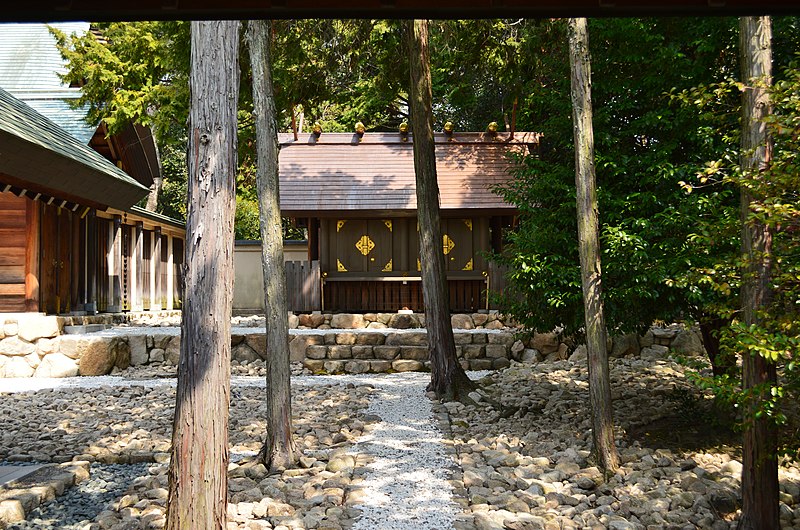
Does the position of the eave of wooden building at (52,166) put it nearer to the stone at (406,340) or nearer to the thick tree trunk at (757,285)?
the stone at (406,340)

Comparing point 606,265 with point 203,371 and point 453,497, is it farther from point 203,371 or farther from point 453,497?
point 203,371

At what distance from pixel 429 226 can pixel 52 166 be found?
18.9 feet

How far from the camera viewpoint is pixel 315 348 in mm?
13172

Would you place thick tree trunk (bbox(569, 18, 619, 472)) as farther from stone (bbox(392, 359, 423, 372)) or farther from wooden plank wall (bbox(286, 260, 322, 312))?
wooden plank wall (bbox(286, 260, 322, 312))

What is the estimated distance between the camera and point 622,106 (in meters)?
8.27

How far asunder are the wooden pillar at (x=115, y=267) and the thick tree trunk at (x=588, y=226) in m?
13.9

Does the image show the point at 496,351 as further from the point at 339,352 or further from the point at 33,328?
the point at 33,328

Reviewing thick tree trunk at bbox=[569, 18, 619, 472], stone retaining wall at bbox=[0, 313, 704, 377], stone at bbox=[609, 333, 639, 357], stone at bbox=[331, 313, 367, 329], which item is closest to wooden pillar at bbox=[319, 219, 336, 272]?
stone at bbox=[331, 313, 367, 329]

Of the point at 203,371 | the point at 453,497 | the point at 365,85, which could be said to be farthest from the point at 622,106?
the point at 365,85

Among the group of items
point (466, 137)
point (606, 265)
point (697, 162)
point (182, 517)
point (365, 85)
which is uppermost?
point (365, 85)

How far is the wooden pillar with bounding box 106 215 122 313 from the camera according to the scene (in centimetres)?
1773

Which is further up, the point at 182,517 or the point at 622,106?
the point at 622,106

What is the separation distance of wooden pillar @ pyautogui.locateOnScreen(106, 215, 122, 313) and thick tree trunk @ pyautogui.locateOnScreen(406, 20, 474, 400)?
34.0 ft

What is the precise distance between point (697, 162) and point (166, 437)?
22.2 feet
